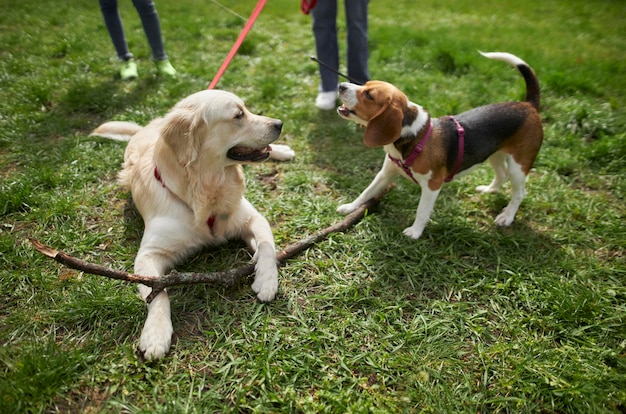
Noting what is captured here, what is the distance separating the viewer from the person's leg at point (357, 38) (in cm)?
429

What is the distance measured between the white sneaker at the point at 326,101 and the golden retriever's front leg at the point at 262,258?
2.43 metres

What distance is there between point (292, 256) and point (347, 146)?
180 cm

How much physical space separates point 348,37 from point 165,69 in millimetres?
2647

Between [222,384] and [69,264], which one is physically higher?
[69,264]

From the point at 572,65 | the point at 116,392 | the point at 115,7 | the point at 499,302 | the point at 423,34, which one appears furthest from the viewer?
the point at 423,34

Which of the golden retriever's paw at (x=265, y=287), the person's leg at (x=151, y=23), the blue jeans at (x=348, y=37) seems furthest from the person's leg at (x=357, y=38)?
the golden retriever's paw at (x=265, y=287)

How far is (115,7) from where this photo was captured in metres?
5.12

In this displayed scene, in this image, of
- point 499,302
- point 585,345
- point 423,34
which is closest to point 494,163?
point 499,302

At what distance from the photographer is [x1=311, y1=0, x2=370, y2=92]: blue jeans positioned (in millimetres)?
4332

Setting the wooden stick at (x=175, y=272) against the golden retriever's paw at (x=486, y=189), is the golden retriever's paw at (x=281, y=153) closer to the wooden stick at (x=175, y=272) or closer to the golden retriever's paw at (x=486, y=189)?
the wooden stick at (x=175, y=272)

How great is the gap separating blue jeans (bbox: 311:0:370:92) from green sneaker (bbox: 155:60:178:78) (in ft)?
7.05

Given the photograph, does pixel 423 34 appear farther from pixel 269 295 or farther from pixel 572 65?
pixel 269 295

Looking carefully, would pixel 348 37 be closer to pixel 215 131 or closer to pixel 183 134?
pixel 215 131

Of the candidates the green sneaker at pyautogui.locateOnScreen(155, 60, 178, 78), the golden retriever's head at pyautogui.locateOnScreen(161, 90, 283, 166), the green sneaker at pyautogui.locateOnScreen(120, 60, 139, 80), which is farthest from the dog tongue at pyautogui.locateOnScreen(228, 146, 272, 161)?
the green sneaker at pyautogui.locateOnScreen(120, 60, 139, 80)
